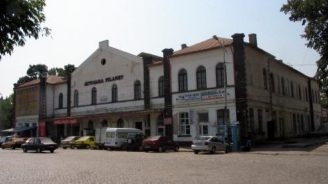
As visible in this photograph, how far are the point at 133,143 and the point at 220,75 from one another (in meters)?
10.8

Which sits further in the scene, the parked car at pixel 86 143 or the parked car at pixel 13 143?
the parked car at pixel 13 143

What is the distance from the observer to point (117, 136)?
129 feet

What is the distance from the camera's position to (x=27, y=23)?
20.8ft

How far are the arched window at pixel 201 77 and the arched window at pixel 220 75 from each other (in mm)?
1563

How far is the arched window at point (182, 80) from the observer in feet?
134

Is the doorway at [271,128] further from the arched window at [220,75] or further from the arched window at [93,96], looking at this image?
the arched window at [93,96]

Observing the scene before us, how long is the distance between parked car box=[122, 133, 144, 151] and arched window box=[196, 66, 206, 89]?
314 inches

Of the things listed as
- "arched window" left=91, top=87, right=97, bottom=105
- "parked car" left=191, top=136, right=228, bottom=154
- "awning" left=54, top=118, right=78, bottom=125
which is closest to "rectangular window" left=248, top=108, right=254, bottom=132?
"parked car" left=191, top=136, right=228, bottom=154

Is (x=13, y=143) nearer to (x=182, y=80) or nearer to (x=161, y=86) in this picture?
(x=161, y=86)

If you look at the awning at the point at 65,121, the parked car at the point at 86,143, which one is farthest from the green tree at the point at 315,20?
the awning at the point at 65,121

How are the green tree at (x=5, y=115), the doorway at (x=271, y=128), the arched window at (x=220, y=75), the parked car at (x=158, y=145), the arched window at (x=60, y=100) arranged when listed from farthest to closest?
the green tree at (x=5, y=115)
the arched window at (x=60, y=100)
the doorway at (x=271, y=128)
the arched window at (x=220, y=75)
the parked car at (x=158, y=145)

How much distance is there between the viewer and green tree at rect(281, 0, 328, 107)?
25250 mm

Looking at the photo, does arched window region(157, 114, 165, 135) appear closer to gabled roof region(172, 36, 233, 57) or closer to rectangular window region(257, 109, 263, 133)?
gabled roof region(172, 36, 233, 57)

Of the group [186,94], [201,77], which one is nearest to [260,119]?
[201,77]
